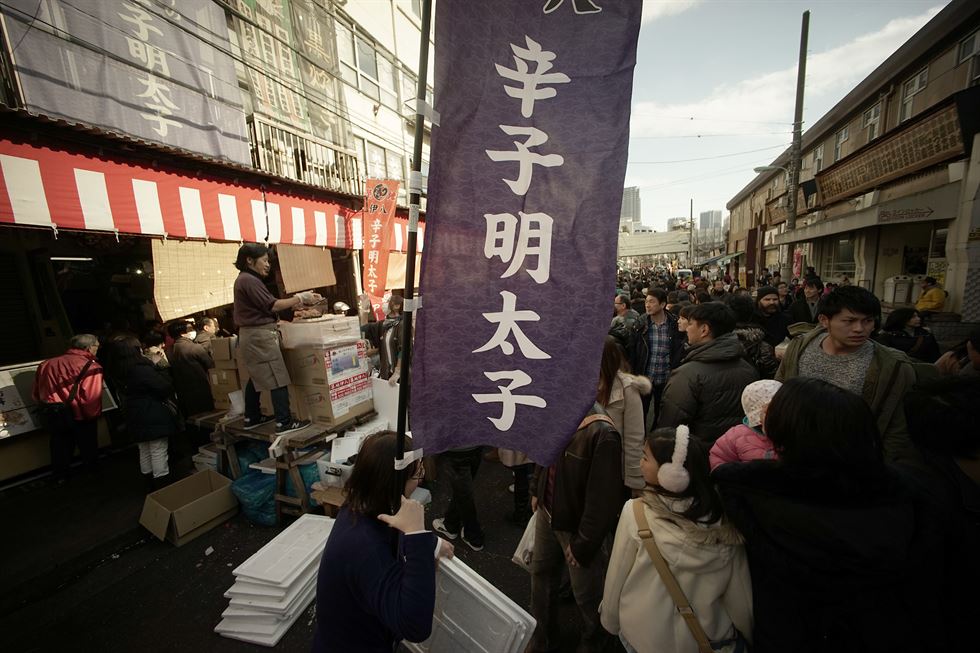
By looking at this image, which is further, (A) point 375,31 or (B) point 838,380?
(A) point 375,31

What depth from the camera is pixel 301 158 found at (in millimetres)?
8953

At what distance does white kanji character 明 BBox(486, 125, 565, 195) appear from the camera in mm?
1530

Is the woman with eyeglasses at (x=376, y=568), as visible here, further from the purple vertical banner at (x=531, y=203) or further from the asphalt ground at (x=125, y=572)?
the asphalt ground at (x=125, y=572)

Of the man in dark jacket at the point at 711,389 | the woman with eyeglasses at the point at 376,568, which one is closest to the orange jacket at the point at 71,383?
the woman with eyeglasses at the point at 376,568

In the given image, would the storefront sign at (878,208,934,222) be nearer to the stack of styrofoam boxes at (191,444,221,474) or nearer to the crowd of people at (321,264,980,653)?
the crowd of people at (321,264,980,653)

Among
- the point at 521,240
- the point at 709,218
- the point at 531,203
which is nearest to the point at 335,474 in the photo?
the point at 521,240

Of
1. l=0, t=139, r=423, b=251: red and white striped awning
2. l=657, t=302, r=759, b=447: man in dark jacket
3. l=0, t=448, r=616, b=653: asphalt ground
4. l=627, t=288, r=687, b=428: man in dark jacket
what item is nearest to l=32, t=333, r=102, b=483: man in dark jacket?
l=0, t=448, r=616, b=653: asphalt ground

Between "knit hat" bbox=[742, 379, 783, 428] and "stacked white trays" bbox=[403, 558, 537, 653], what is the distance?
1.65 metres

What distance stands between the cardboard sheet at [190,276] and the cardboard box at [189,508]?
106 inches

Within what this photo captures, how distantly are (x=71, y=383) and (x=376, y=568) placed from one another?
5858 millimetres

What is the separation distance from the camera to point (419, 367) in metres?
1.57

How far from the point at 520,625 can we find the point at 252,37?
11.1 m

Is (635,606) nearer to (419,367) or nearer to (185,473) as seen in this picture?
(419,367)

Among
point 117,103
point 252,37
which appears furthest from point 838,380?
point 252,37
